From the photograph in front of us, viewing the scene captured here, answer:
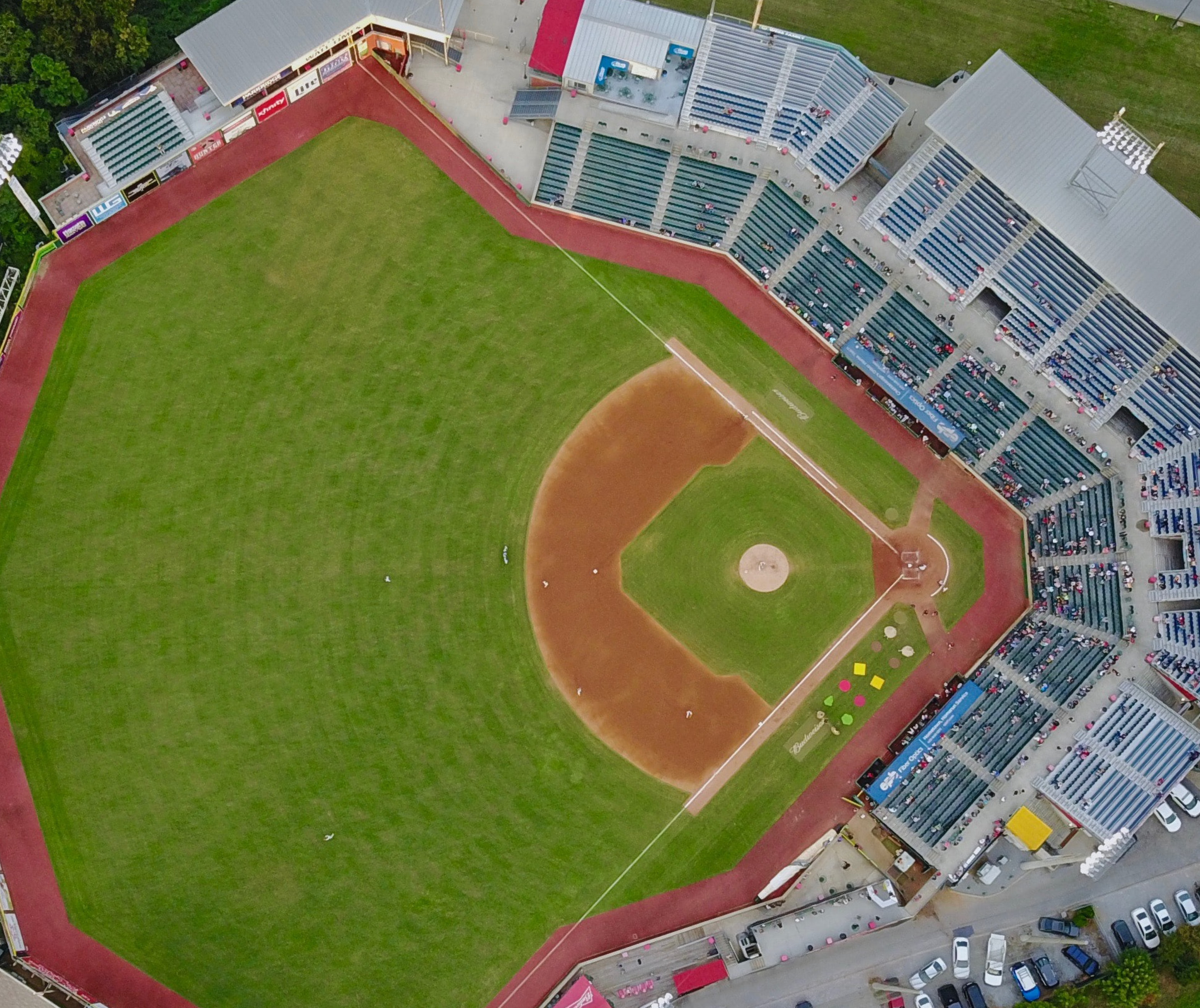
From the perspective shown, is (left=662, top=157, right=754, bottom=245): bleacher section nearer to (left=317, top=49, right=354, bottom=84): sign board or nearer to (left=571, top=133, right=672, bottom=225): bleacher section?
(left=571, top=133, right=672, bottom=225): bleacher section

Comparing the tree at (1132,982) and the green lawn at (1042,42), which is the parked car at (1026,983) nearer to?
the tree at (1132,982)

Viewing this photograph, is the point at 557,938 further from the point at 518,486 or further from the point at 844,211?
the point at 844,211

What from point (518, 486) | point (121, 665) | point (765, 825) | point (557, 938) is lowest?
point (121, 665)

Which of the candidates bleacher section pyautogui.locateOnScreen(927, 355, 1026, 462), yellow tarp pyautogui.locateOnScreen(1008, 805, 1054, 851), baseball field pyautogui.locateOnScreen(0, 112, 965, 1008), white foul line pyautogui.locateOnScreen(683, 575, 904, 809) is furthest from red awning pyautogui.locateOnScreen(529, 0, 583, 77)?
yellow tarp pyautogui.locateOnScreen(1008, 805, 1054, 851)

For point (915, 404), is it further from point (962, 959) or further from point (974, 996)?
point (974, 996)

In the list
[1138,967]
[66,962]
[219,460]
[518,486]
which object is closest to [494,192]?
[518,486]

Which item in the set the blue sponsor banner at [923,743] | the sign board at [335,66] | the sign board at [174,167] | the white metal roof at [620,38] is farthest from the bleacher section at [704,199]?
the blue sponsor banner at [923,743]

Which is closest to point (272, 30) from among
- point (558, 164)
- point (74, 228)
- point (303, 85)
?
point (303, 85)
